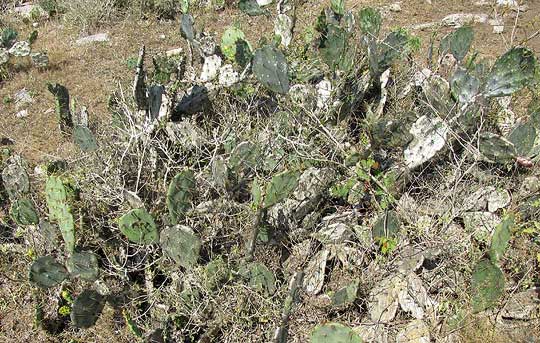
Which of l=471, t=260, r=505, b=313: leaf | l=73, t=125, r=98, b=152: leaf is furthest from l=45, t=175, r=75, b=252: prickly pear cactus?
l=471, t=260, r=505, b=313: leaf

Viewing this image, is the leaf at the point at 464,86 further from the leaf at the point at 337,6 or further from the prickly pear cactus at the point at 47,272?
the prickly pear cactus at the point at 47,272

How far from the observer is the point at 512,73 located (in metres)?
3.29

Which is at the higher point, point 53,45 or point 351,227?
point 351,227

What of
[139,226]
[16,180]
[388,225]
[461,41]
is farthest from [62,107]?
[461,41]

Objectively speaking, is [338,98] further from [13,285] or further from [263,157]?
[13,285]

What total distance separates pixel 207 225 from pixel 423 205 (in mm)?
1265

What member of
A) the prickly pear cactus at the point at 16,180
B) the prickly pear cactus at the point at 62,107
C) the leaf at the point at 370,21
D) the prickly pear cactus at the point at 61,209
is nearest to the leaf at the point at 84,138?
the prickly pear cactus at the point at 16,180

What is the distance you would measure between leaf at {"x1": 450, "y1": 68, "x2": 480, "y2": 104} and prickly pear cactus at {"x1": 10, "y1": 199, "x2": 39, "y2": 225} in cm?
254

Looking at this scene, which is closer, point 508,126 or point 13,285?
point 13,285

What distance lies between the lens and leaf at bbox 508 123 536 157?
3.23m

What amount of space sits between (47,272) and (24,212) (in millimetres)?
465

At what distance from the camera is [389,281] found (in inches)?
109

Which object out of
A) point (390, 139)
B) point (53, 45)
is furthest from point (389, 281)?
point (53, 45)

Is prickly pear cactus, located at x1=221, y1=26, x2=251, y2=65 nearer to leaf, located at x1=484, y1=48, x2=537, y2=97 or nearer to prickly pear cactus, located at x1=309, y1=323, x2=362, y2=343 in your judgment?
leaf, located at x1=484, y1=48, x2=537, y2=97
